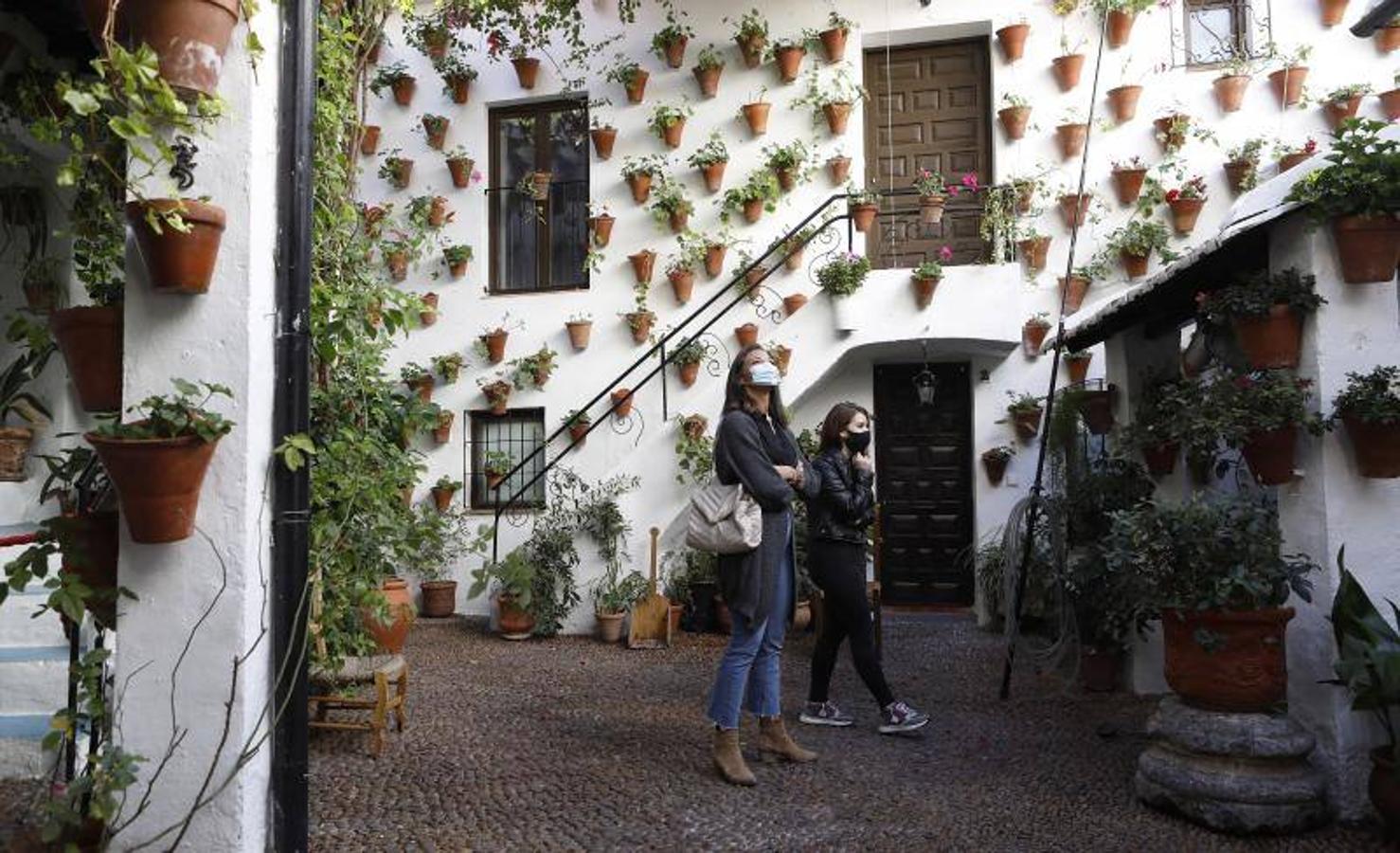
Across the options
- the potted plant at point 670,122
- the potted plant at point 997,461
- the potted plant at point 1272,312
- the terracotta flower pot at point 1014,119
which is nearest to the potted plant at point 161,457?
the potted plant at point 1272,312

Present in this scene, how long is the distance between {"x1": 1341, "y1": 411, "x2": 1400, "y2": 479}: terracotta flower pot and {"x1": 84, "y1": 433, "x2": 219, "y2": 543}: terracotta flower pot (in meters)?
3.87

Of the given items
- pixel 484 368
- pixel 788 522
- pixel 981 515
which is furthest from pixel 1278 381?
pixel 484 368

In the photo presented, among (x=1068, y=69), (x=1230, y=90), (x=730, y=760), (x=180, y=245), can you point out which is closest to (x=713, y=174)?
(x=1068, y=69)

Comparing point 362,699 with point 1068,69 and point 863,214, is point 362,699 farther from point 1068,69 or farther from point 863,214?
point 1068,69

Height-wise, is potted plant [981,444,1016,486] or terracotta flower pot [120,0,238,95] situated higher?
terracotta flower pot [120,0,238,95]

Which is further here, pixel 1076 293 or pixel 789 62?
pixel 789 62

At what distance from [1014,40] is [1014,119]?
70cm

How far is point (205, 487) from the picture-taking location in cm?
241

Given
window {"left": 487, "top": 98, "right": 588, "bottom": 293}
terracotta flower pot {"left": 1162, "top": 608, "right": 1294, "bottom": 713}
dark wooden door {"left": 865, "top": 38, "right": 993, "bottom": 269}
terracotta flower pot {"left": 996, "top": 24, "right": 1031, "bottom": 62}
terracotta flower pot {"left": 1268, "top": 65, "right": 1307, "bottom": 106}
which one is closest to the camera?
terracotta flower pot {"left": 1162, "top": 608, "right": 1294, "bottom": 713}

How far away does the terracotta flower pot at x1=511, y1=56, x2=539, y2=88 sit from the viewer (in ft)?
28.7

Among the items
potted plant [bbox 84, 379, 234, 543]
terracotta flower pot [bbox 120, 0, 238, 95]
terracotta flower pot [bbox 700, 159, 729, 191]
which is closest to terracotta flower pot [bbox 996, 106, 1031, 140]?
terracotta flower pot [bbox 700, 159, 729, 191]

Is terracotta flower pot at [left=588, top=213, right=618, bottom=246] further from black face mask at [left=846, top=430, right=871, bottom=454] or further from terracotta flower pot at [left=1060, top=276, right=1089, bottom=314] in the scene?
black face mask at [left=846, top=430, right=871, bottom=454]

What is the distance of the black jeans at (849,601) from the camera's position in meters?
4.43

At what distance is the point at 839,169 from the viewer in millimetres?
8039
